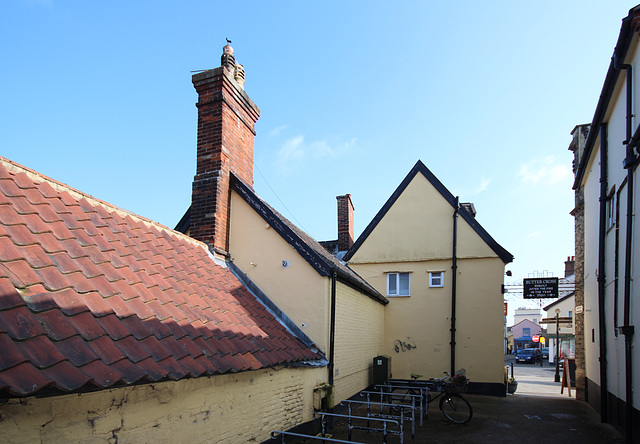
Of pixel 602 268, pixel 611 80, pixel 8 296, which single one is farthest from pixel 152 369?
pixel 602 268

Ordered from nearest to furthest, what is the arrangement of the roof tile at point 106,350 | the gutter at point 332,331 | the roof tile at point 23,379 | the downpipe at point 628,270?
the roof tile at point 23,379 → the roof tile at point 106,350 → the downpipe at point 628,270 → the gutter at point 332,331

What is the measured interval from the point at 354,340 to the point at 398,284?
18.8 ft

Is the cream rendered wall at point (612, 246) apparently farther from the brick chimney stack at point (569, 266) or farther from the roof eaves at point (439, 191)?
the brick chimney stack at point (569, 266)

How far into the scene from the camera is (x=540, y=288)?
18.5 m

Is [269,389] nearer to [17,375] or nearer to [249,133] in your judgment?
[17,375]

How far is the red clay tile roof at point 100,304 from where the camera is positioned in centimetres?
372

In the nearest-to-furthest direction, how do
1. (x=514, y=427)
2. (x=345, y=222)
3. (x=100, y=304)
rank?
1. (x=100, y=304)
2. (x=514, y=427)
3. (x=345, y=222)

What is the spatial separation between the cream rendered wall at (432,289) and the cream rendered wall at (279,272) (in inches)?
315

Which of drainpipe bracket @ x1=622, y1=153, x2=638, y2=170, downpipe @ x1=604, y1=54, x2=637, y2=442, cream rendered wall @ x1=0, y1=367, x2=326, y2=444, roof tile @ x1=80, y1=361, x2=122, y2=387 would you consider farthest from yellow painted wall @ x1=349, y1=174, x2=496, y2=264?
roof tile @ x1=80, y1=361, x2=122, y2=387

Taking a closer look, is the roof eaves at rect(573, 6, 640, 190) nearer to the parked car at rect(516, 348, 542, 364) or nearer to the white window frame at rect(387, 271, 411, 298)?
the white window frame at rect(387, 271, 411, 298)

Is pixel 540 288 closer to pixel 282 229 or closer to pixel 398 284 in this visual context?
pixel 398 284

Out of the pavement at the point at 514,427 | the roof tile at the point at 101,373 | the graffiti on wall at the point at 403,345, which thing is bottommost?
the pavement at the point at 514,427

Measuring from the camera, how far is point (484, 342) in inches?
612

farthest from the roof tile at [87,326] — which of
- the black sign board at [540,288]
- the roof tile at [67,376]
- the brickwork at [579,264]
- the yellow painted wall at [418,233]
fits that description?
the black sign board at [540,288]
